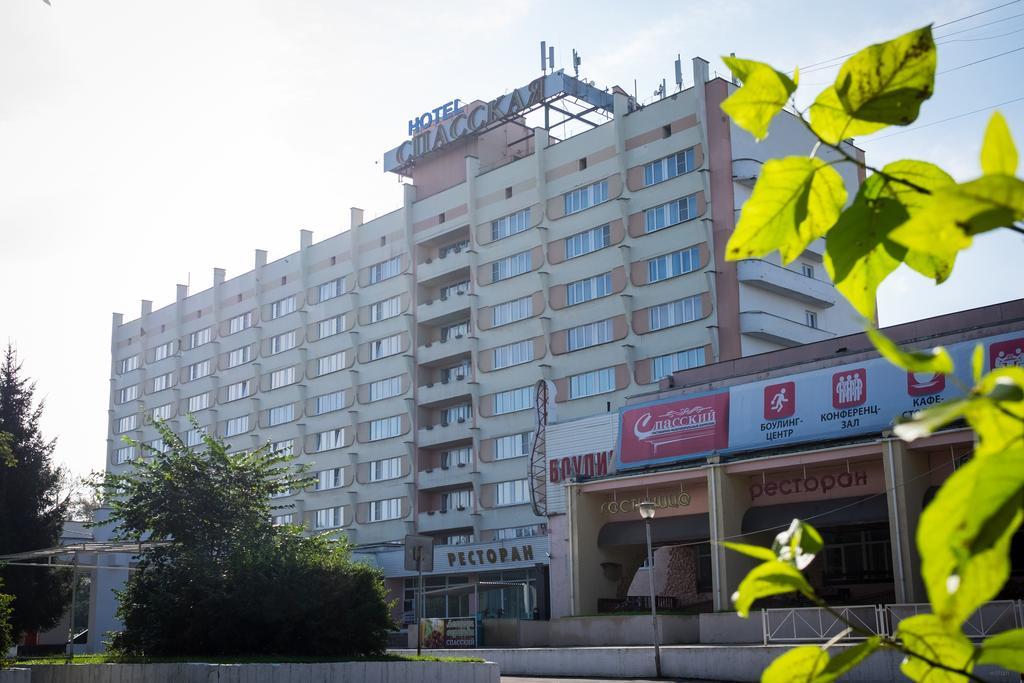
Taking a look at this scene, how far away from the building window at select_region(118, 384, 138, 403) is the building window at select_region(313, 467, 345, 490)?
2687cm

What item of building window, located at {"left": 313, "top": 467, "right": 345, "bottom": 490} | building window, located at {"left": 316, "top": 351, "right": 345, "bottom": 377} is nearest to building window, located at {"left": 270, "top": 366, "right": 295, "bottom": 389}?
building window, located at {"left": 316, "top": 351, "right": 345, "bottom": 377}

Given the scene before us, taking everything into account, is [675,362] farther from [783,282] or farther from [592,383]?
[783,282]

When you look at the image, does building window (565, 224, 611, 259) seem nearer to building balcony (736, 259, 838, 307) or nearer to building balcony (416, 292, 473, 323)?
building balcony (416, 292, 473, 323)

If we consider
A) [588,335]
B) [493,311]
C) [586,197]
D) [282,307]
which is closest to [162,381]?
[282,307]

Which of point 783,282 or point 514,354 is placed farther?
point 514,354

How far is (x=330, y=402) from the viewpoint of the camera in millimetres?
74812

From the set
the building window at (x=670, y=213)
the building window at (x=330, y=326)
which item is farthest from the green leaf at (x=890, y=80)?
the building window at (x=330, y=326)

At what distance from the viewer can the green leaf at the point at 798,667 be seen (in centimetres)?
124

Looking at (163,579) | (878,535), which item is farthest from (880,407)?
(163,579)

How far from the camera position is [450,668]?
25812mm

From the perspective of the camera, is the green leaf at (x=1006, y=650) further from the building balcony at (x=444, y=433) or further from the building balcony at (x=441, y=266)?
the building balcony at (x=441, y=266)

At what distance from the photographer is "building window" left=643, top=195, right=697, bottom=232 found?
56.2 metres

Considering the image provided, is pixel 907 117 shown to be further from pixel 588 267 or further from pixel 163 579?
pixel 588 267

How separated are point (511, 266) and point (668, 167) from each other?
11489 millimetres
